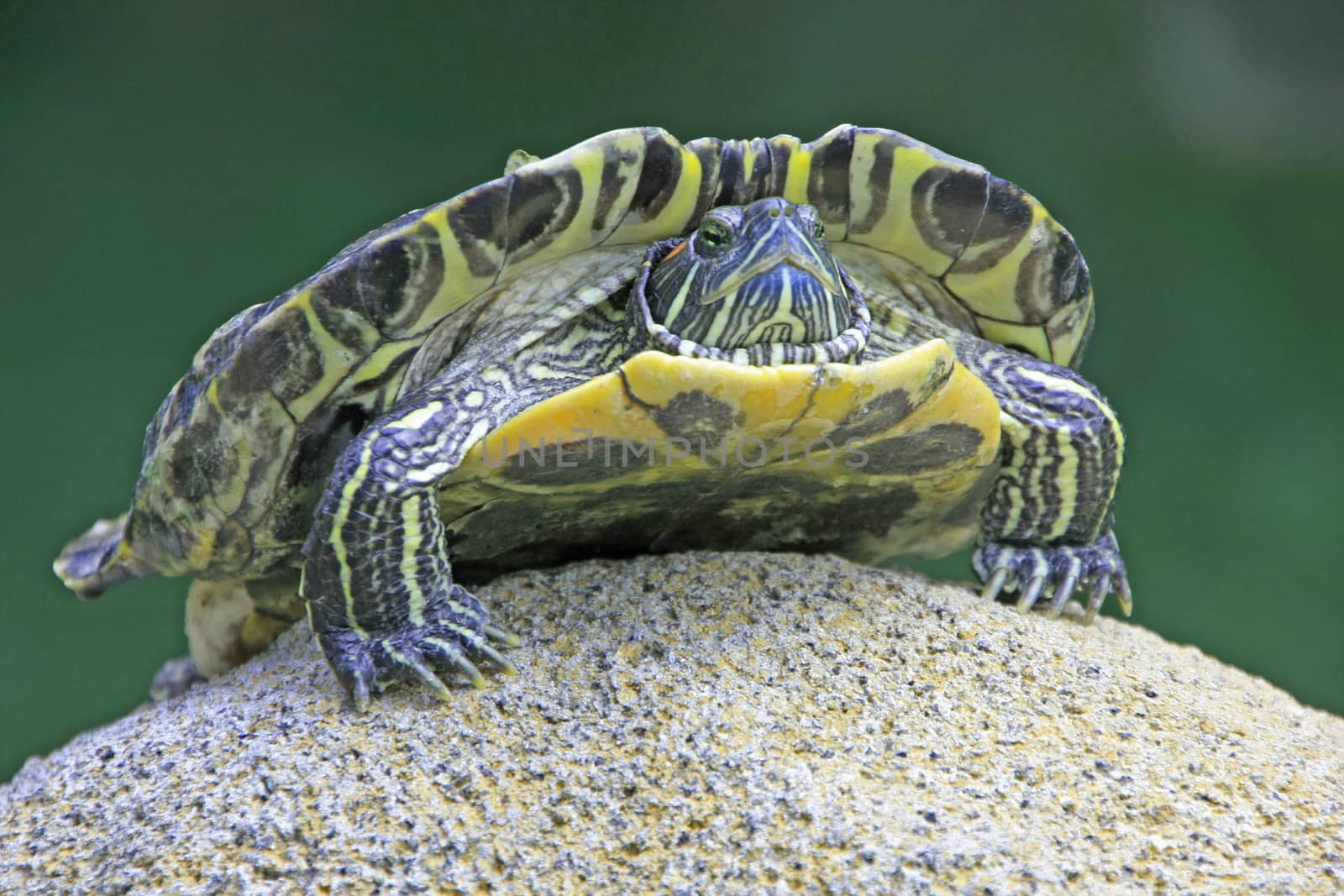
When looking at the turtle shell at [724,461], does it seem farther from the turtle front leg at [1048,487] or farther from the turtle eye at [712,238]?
the turtle eye at [712,238]

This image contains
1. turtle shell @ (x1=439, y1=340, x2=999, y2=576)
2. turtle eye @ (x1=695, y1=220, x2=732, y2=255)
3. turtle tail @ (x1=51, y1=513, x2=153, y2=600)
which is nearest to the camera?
turtle shell @ (x1=439, y1=340, x2=999, y2=576)

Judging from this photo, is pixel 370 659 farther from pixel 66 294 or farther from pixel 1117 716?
pixel 66 294

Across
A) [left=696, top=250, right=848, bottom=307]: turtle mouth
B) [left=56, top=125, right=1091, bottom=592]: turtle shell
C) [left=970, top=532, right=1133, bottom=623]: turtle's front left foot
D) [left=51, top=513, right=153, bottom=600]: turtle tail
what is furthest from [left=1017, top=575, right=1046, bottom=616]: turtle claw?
[left=51, top=513, right=153, bottom=600]: turtle tail

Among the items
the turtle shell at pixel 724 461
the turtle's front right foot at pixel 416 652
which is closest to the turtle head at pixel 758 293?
the turtle shell at pixel 724 461

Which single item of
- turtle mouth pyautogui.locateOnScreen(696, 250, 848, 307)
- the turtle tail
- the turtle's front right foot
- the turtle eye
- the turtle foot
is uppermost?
the turtle eye

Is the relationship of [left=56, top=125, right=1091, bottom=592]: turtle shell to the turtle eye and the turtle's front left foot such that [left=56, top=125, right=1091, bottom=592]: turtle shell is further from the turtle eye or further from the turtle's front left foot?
the turtle's front left foot
